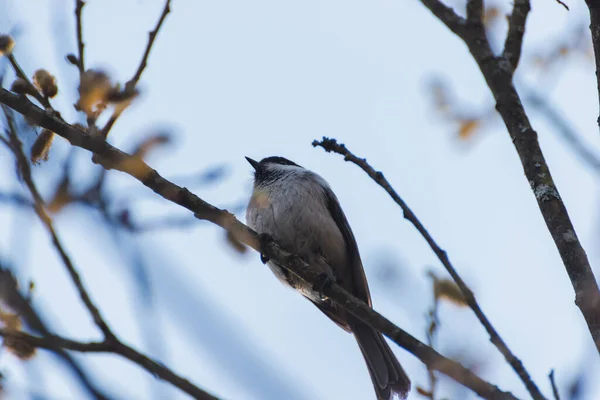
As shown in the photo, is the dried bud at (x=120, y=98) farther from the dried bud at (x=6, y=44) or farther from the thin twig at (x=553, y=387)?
the thin twig at (x=553, y=387)

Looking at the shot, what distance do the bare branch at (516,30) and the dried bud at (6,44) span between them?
8.05 feet

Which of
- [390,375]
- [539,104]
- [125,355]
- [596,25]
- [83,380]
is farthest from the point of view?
[390,375]

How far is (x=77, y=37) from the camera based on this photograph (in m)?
3.25

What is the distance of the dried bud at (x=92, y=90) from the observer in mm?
3080

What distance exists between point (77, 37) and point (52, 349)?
1888mm

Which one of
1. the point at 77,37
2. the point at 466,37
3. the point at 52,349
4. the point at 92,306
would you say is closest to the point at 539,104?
the point at 466,37

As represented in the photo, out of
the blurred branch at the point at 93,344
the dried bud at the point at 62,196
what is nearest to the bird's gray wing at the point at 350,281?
the dried bud at the point at 62,196

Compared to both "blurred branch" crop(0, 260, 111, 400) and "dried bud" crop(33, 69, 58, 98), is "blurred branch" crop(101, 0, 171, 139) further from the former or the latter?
"blurred branch" crop(0, 260, 111, 400)

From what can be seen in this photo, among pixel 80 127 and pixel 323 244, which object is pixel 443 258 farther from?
pixel 323 244

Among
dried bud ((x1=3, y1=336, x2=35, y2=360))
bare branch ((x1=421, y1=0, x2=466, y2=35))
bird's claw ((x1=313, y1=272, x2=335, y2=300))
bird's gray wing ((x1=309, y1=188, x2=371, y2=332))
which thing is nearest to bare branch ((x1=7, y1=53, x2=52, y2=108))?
dried bud ((x1=3, y1=336, x2=35, y2=360))

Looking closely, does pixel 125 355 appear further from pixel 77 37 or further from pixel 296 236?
pixel 296 236

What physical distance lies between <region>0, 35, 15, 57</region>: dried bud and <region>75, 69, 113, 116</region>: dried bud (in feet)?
1.14

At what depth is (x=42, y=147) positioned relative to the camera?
3.04 meters

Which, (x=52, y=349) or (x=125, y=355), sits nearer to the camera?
(x=52, y=349)
